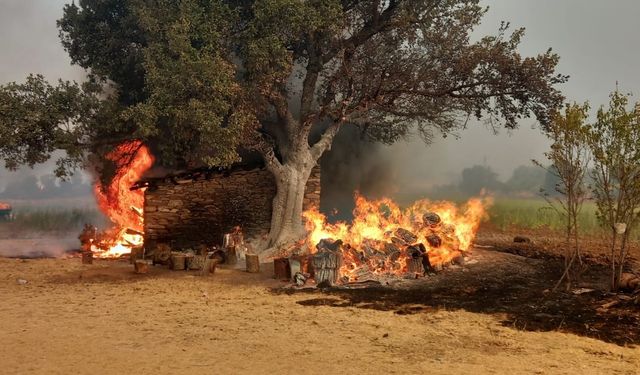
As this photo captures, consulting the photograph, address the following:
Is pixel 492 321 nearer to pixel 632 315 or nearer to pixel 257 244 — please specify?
pixel 632 315

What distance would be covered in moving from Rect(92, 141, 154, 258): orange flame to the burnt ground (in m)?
9.66

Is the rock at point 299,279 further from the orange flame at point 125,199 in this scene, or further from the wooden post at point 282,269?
the orange flame at point 125,199

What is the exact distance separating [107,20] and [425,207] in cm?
1440

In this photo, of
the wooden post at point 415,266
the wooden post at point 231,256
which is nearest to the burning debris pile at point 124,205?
the wooden post at point 231,256

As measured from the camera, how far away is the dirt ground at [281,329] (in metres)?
6.95

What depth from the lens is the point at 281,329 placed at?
Result: 8.76 meters

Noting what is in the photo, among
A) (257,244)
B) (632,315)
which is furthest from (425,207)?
(632,315)

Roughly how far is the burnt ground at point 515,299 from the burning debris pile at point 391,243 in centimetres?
66

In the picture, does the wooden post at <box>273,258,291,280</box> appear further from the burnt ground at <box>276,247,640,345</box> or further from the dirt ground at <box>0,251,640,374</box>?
the burnt ground at <box>276,247,640,345</box>

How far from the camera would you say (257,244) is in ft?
60.3

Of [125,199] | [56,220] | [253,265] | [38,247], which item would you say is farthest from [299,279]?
[56,220]

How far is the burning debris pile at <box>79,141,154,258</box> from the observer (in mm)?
18906

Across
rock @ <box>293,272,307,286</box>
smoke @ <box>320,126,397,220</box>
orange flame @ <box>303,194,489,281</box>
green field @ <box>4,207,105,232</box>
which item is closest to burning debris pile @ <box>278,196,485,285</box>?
orange flame @ <box>303,194,489,281</box>

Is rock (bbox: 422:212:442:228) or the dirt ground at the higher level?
rock (bbox: 422:212:442:228)
